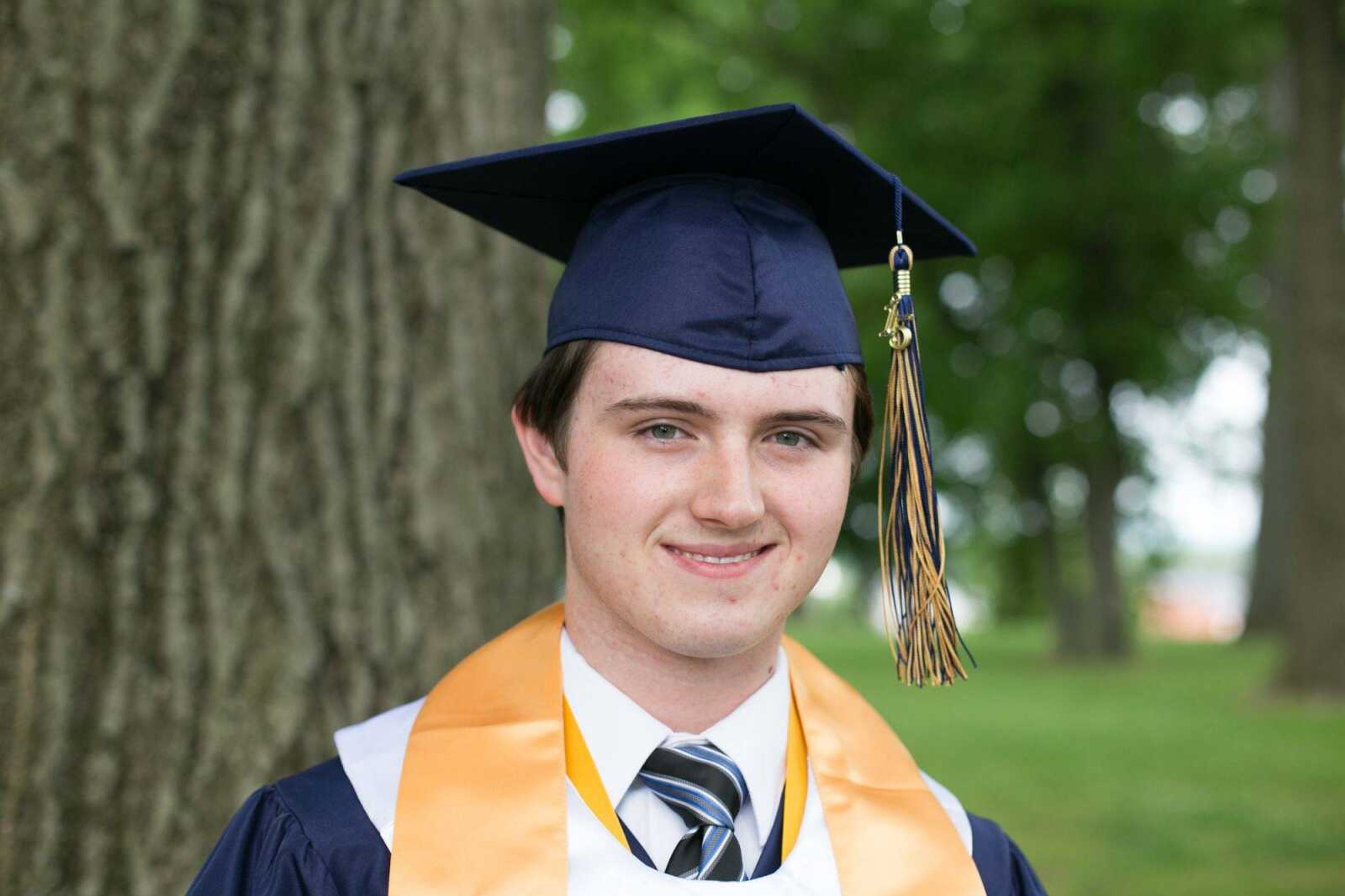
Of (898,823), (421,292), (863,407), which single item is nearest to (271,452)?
(421,292)

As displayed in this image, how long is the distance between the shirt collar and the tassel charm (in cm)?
22

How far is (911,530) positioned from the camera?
2020 mm

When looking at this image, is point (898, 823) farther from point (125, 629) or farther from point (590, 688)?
point (125, 629)

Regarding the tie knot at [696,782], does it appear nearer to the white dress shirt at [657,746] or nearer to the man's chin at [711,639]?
the white dress shirt at [657,746]

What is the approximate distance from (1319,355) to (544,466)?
9.21 metres

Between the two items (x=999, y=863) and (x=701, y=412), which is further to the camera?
(x=999, y=863)

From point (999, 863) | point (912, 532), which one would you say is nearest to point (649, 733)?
point (912, 532)

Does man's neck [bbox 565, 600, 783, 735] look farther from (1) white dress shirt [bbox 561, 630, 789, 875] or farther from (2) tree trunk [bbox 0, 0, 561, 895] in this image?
(2) tree trunk [bbox 0, 0, 561, 895]

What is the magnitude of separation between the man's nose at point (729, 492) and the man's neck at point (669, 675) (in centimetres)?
25

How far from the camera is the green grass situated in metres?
5.29

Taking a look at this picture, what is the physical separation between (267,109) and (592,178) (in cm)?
92

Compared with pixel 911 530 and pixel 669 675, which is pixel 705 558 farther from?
pixel 911 530

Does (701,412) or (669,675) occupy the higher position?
(701,412)

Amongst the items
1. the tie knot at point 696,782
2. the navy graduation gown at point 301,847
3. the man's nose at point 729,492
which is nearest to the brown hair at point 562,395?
the man's nose at point 729,492
